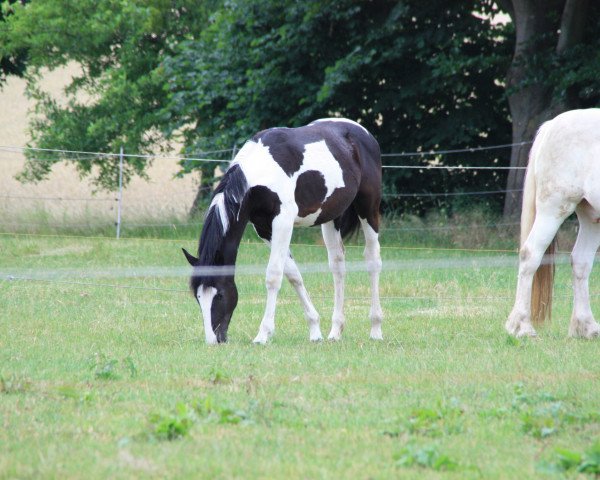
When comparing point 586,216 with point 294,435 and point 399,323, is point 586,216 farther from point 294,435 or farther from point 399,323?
point 294,435

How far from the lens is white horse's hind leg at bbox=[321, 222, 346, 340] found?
9.08m

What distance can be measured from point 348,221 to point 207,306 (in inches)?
77.0

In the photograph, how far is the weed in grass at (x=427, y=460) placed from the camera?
14.3ft

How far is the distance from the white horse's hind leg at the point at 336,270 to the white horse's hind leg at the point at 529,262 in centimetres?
155

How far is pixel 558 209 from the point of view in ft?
28.6

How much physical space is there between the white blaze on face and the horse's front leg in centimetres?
40

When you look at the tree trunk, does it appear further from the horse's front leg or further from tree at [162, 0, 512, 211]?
the horse's front leg

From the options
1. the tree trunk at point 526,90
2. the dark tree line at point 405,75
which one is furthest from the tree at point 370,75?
the tree trunk at point 526,90

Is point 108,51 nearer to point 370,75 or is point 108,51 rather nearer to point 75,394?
point 370,75

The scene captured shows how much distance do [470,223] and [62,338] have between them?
1151cm

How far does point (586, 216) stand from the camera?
9023mm

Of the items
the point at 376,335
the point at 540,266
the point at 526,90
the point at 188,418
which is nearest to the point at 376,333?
the point at 376,335

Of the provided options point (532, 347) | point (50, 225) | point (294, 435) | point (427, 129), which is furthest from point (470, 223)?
point (294, 435)

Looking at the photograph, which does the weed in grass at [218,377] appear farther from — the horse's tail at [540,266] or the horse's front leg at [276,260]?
the horse's tail at [540,266]
